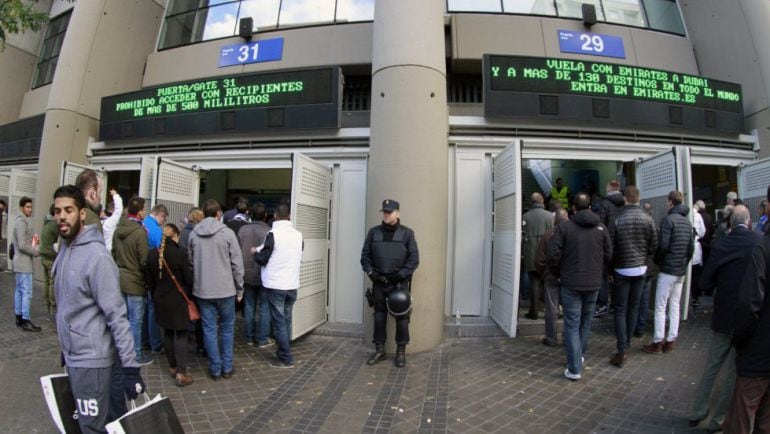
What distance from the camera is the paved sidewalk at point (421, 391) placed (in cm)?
315

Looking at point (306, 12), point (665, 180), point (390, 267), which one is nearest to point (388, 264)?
point (390, 267)

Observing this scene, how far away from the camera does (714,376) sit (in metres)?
2.97

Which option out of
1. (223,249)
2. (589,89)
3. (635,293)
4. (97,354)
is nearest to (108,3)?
(223,249)

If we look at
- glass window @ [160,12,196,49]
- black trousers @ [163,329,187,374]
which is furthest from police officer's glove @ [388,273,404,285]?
glass window @ [160,12,196,49]

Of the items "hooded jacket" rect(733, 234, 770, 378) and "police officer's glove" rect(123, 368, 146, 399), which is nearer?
"police officer's glove" rect(123, 368, 146, 399)

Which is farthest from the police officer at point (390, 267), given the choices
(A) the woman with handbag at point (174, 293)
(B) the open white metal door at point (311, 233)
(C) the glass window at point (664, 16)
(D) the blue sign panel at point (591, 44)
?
(C) the glass window at point (664, 16)

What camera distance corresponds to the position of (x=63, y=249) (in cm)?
223

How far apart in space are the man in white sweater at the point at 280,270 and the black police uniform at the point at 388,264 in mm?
900

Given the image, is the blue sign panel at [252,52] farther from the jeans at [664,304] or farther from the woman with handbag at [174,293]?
the jeans at [664,304]

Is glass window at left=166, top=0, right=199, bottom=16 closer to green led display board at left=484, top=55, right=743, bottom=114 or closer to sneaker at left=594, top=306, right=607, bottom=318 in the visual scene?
green led display board at left=484, top=55, right=743, bottom=114

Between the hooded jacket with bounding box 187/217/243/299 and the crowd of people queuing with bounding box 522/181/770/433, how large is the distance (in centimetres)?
356

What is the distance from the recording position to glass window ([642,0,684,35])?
8453 mm

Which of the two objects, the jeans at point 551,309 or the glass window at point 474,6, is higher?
the glass window at point 474,6

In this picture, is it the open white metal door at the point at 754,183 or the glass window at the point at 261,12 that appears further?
the glass window at the point at 261,12
